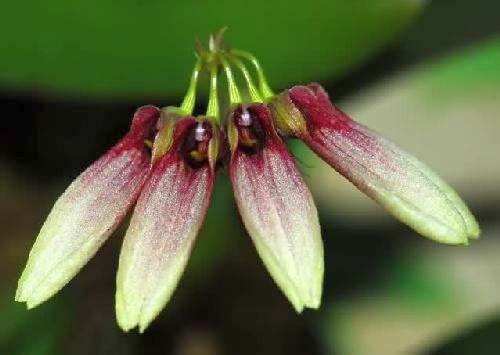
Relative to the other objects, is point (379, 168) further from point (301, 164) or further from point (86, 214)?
point (301, 164)

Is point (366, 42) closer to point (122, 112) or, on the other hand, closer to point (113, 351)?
point (122, 112)

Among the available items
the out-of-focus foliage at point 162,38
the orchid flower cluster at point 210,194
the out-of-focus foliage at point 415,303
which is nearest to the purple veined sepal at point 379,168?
the orchid flower cluster at point 210,194

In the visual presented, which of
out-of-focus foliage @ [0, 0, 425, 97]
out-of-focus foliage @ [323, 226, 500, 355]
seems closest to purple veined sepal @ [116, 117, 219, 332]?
out-of-focus foliage @ [0, 0, 425, 97]

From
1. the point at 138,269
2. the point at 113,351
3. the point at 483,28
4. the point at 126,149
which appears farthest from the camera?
the point at 483,28

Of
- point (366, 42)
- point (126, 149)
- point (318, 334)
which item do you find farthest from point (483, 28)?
point (126, 149)

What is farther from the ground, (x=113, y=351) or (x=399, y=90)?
(x=399, y=90)

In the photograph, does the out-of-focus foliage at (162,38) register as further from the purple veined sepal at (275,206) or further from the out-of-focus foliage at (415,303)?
the out-of-focus foliage at (415,303)
